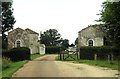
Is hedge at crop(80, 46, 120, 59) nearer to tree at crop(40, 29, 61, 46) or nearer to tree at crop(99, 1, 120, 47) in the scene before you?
tree at crop(99, 1, 120, 47)

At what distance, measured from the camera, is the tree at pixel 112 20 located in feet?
107

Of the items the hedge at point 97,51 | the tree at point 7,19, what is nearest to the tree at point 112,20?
the hedge at point 97,51

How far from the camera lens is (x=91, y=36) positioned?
172 ft

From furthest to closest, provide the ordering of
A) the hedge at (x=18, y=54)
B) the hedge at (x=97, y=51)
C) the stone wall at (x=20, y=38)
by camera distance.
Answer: the stone wall at (x=20, y=38) < the hedge at (x=18, y=54) < the hedge at (x=97, y=51)

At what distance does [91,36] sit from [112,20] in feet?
58.0

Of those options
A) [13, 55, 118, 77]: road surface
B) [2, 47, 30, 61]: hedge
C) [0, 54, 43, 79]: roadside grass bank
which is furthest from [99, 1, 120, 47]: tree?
[2, 47, 30, 61]: hedge

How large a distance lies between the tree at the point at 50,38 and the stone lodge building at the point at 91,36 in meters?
53.2

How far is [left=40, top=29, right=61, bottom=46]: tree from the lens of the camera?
108 meters

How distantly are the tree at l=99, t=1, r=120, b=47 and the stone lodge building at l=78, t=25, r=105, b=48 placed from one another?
510 inches

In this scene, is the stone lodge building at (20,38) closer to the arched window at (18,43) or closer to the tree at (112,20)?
the arched window at (18,43)

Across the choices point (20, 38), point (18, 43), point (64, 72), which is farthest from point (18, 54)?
point (64, 72)

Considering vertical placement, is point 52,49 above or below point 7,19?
below

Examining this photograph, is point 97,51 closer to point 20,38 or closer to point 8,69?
point 8,69

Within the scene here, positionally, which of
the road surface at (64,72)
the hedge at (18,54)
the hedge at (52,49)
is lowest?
the road surface at (64,72)
